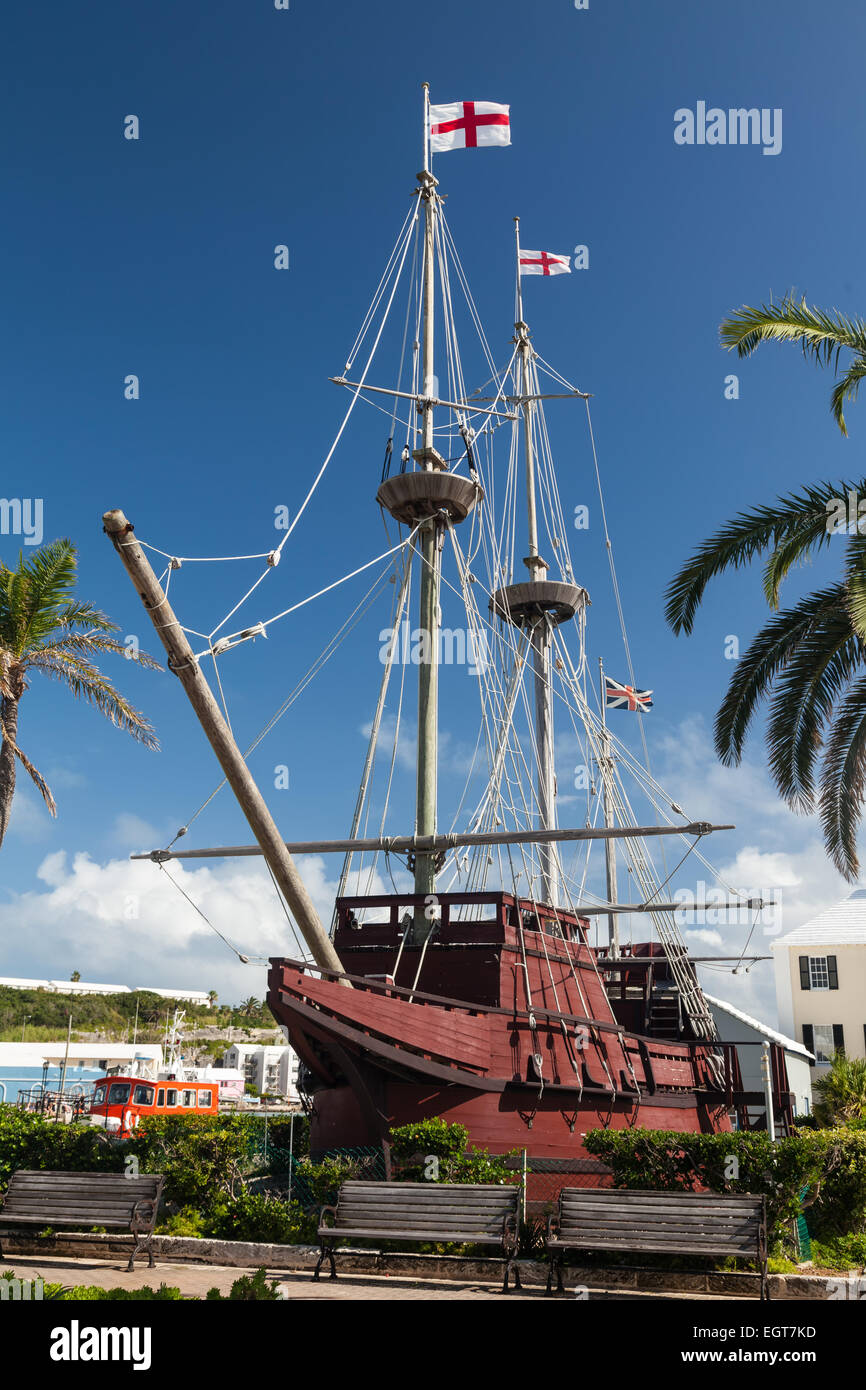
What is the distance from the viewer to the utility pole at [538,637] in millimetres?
31781

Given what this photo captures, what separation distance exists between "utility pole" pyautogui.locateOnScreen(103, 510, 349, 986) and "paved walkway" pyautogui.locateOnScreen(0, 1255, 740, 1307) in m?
4.37

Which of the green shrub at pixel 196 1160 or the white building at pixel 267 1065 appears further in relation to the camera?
the white building at pixel 267 1065

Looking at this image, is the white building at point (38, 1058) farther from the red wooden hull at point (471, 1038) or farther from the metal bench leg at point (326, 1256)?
the metal bench leg at point (326, 1256)

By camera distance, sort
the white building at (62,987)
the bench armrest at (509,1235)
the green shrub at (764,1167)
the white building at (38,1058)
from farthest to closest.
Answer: the white building at (62,987) → the white building at (38,1058) → the green shrub at (764,1167) → the bench armrest at (509,1235)

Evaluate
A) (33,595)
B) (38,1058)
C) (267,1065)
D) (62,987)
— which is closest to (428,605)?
(33,595)

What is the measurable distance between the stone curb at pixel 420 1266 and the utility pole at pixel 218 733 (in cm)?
402

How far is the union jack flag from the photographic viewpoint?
124ft

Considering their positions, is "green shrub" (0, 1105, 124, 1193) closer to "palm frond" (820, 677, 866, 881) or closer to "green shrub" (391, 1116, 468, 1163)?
"green shrub" (391, 1116, 468, 1163)

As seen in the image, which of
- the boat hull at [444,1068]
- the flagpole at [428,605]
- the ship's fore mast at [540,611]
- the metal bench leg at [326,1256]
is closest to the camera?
the metal bench leg at [326,1256]

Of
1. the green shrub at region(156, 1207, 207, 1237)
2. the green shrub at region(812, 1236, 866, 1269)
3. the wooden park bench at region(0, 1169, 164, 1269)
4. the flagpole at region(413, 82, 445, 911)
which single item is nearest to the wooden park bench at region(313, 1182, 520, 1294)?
the wooden park bench at region(0, 1169, 164, 1269)

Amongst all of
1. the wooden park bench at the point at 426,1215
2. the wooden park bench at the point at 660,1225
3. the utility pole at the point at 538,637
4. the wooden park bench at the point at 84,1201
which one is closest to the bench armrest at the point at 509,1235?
the wooden park bench at the point at 426,1215

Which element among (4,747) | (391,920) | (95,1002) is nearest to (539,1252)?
(391,920)

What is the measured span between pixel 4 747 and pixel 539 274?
22605 mm
